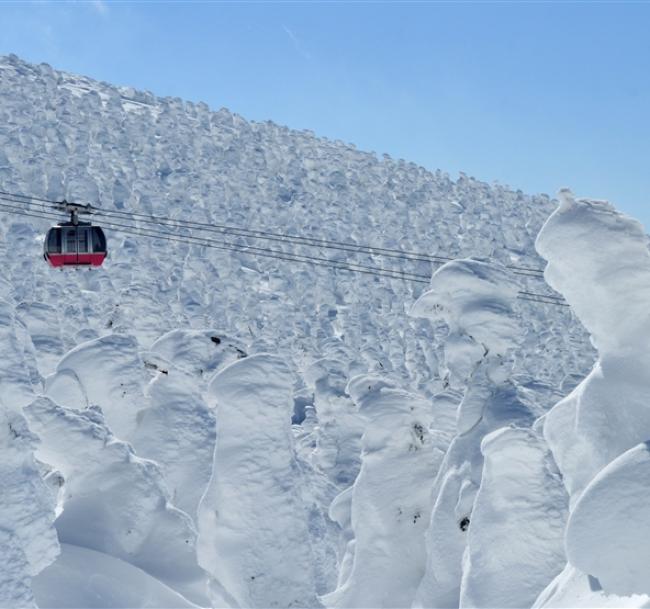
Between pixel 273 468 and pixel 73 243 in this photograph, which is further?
pixel 273 468

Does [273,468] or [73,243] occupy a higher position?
[73,243]

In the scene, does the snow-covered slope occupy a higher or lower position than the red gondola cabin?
lower

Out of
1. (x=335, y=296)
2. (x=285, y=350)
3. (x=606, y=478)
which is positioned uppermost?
(x=335, y=296)

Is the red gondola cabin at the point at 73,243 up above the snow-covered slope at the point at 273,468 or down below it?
above

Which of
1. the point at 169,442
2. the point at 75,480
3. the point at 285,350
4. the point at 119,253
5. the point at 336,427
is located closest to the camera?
the point at 75,480

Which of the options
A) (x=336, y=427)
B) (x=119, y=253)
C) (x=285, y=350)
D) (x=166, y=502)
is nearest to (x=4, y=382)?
(x=166, y=502)

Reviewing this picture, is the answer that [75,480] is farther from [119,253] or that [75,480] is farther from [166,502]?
[119,253]

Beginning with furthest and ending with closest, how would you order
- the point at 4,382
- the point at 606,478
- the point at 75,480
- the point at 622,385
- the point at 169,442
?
the point at 169,442
the point at 75,480
the point at 4,382
the point at 622,385
the point at 606,478

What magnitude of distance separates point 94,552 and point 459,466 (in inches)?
239

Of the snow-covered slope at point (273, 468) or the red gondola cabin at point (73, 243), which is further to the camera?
the red gondola cabin at point (73, 243)

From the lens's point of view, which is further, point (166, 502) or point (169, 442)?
point (169, 442)

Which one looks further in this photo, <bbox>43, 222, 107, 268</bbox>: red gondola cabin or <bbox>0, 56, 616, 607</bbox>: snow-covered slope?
<bbox>43, 222, 107, 268</bbox>: red gondola cabin

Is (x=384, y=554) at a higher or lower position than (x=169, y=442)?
lower

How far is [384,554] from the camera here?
1869 centimetres
